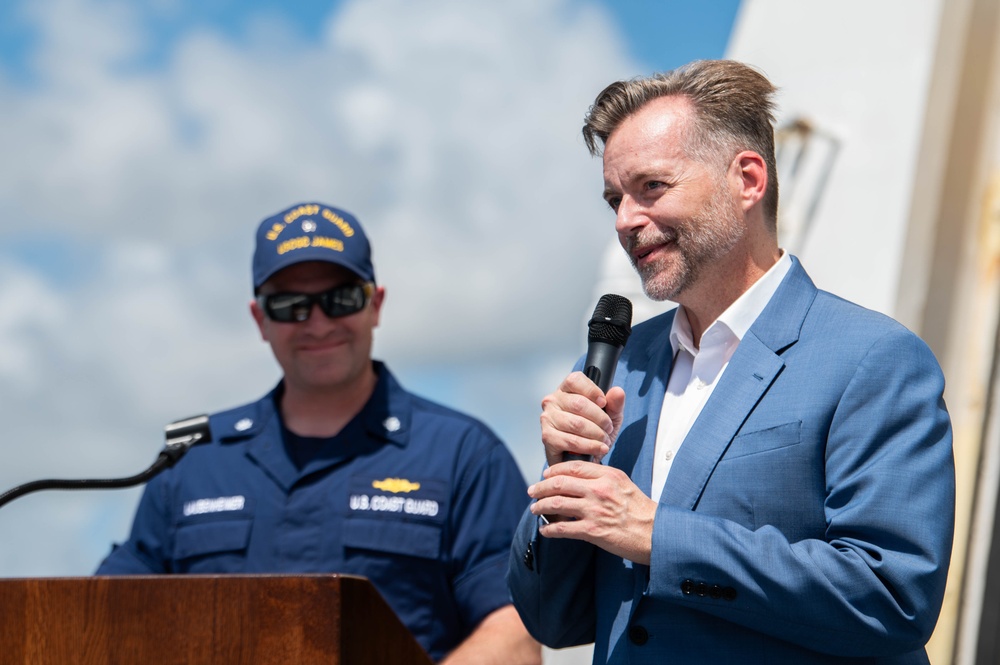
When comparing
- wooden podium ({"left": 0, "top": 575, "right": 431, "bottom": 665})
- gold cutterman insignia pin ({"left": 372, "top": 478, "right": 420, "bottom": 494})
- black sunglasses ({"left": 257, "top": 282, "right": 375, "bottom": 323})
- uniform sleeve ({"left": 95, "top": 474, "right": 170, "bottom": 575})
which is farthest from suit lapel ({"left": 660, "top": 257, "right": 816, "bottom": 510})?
uniform sleeve ({"left": 95, "top": 474, "right": 170, "bottom": 575})

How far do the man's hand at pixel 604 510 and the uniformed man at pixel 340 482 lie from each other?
4.22 ft

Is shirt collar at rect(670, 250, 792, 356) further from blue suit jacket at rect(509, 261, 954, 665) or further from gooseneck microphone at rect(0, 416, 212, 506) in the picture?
gooseneck microphone at rect(0, 416, 212, 506)

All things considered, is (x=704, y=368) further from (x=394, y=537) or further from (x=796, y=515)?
(x=394, y=537)

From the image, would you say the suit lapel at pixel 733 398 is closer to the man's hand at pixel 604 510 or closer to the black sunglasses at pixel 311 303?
the man's hand at pixel 604 510

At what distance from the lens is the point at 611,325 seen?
236 cm

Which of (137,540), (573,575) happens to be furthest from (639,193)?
(137,540)

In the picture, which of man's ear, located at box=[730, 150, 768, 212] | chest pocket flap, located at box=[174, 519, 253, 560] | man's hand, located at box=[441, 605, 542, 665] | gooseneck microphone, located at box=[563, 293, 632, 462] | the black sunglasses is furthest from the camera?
the black sunglasses

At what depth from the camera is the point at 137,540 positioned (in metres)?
3.71

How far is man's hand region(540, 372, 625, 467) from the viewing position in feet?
7.06

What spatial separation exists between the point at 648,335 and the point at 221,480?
5.21 ft

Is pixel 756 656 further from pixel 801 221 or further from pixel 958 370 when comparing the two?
pixel 801 221

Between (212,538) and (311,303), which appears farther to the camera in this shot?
(311,303)

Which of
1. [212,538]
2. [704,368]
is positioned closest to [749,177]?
[704,368]

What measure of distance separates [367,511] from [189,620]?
4.75 feet
